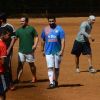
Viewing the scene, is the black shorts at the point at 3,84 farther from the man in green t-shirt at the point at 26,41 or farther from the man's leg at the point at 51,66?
the man in green t-shirt at the point at 26,41

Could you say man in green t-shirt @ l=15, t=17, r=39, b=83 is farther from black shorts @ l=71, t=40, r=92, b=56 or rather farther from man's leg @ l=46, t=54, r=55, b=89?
black shorts @ l=71, t=40, r=92, b=56

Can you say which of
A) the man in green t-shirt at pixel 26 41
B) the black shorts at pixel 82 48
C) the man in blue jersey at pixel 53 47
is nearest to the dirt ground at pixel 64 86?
the man in blue jersey at pixel 53 47

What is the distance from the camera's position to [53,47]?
41.4 ft

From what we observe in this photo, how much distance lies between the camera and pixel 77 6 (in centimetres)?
4975

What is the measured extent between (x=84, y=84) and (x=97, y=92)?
3.66 ft

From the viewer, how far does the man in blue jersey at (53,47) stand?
12477 millimetres

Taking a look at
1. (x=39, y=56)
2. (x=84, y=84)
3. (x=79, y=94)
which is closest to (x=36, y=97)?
(x=79, y=94)

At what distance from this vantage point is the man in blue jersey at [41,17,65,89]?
12477mm

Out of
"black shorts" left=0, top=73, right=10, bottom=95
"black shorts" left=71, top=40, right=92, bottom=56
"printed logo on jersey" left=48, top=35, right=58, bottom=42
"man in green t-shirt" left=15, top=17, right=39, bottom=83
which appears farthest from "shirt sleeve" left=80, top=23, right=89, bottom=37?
"black shorts" left=0, top=73, right=10, bottom=95

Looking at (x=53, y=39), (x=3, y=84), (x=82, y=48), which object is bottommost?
(x=82, y=48)

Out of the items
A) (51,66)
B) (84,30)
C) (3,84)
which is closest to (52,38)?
(51,66)

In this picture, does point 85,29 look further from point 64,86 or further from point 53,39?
point 53,39

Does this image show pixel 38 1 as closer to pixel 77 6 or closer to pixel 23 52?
pixel 77 6

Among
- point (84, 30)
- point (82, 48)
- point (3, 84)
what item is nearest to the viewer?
point (3, 84)
